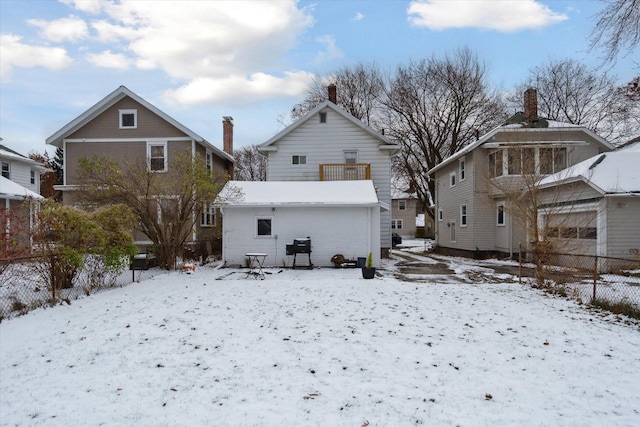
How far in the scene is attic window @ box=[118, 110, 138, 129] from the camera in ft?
69.4

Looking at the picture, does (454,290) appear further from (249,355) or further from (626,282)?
(249,355)

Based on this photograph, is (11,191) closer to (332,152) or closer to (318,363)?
(332,152)

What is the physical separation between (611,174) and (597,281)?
5.24 metres

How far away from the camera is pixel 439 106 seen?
3375 centimetres

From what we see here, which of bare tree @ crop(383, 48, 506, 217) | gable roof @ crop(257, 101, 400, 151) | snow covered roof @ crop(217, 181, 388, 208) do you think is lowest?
snow covered roof @ crop(217, 181, 388, 208)

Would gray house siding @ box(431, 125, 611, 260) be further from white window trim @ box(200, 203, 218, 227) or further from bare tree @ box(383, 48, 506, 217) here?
white window trim @ box(200, 203, 218, 227)

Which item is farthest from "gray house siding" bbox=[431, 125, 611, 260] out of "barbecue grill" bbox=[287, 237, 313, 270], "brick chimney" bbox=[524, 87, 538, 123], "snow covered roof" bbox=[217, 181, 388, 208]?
"barbecue grill" bbox=[287, 237, 313, 270]

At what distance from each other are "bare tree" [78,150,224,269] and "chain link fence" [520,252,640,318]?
1139 cm

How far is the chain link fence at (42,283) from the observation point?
855 centimetres

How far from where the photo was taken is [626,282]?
12.5m

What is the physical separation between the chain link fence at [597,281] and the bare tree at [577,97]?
59.6 feet

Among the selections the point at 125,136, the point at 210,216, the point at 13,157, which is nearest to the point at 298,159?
the point at 210,216

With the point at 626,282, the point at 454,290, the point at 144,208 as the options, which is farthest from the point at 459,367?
the point at 144,208

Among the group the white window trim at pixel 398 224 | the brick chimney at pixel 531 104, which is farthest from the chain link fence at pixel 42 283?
the white window trim at pixel 398 224
